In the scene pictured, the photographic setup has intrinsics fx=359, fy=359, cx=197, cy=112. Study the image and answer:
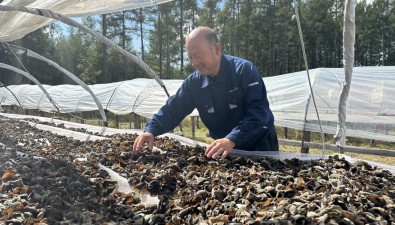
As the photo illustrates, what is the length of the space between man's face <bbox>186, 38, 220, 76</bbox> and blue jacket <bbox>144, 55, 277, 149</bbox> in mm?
171

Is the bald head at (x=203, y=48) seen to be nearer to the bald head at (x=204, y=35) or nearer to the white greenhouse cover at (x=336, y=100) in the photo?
the bald head at (x=204, y=35)

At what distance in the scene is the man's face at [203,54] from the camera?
2.84m

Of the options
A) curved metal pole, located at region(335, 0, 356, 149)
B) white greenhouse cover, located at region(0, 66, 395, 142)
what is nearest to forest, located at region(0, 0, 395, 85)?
white greenhouse cover, located at region(0, 66, 395, 142)

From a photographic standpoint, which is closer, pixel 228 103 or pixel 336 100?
pixel 228 103

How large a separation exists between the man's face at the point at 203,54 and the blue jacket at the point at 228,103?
0.17 meters

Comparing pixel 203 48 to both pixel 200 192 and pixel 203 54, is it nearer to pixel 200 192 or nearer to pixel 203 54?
pixel 203 54

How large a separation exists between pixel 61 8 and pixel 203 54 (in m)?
4.46

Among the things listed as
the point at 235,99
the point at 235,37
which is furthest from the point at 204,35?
the point at 235,37

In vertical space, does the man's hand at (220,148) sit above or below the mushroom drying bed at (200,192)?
above

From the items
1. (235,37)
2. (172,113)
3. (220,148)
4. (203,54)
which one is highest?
(235,37)

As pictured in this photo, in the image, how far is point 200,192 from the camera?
6.94 feet

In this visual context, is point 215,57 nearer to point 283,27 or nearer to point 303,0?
point 283,27

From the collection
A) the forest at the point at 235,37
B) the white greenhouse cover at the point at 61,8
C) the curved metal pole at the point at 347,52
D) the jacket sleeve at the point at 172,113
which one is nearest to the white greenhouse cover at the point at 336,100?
the curved metal pole at the point at 347,52

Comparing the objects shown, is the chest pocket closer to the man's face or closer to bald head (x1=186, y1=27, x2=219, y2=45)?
the man's face
